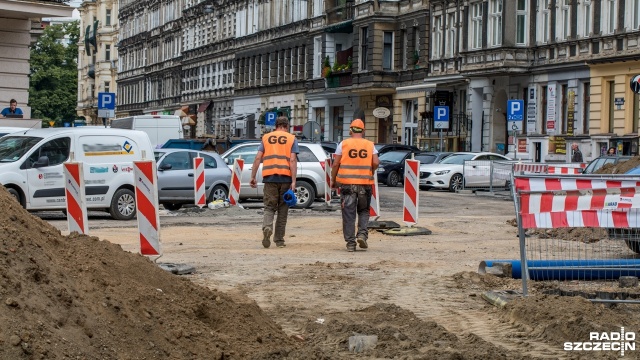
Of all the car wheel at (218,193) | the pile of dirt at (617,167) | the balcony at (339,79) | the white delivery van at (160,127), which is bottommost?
the car wheel at (218,193)

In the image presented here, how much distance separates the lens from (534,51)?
51.1m

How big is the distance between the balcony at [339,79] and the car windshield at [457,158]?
2224 centimetres

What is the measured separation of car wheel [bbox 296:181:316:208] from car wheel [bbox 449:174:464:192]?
50.3ft

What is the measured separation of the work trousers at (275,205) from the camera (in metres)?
17.5

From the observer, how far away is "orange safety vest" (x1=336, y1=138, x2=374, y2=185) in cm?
1734

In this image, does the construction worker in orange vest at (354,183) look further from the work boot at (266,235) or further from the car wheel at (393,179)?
the car wheel at (393,179)

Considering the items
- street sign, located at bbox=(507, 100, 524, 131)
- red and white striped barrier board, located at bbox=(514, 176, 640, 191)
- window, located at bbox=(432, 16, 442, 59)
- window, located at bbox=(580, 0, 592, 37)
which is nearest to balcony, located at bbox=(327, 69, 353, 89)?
window, located at bbox=(432, 16, 442, 59)

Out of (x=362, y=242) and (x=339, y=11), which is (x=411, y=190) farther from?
(x=339, y=11)

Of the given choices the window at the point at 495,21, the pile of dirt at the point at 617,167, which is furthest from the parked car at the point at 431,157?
the pile of dirt at the point at 617,167

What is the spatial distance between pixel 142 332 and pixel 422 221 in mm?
17027

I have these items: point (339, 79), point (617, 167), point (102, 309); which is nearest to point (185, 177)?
point (617, 167)

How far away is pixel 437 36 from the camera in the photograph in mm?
59625

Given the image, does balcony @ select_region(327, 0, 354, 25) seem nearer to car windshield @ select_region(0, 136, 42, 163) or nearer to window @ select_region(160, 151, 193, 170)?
window @ select_region(160, 151, 193, 170)

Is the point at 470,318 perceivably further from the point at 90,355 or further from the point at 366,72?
the point at 366,72
